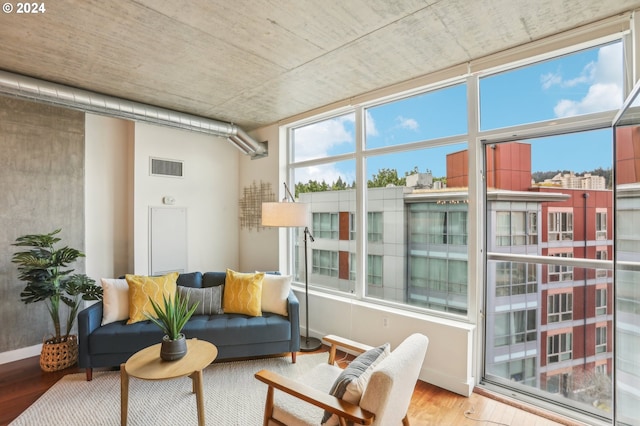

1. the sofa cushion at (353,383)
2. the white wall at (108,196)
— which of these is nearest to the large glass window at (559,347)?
the sofa cushion at (353,383)

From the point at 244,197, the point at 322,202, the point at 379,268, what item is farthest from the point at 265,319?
the point at 244,197

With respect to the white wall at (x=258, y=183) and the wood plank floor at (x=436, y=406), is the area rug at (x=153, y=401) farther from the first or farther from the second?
the white wall at (x=258, y=183)

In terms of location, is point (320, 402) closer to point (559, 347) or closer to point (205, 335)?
point (205, 335)

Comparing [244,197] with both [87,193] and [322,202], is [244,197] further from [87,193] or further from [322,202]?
[87,193]

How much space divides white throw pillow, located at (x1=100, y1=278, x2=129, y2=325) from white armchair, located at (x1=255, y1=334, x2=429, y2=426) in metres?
2.14

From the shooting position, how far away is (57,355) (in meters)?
3.27

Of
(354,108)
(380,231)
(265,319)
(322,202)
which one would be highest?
(354,108)

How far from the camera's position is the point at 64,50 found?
275cm

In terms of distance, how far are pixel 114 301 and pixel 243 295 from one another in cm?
129

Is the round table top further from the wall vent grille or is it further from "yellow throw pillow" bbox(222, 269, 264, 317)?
the wall vent grille

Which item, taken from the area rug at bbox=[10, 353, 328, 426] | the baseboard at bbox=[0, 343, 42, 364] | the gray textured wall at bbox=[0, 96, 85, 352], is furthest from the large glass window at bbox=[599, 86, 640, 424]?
the baseboard at bbox=[0, 343, 42, 364]

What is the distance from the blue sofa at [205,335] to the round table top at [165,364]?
21.2 inches

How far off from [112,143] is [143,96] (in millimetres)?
1016

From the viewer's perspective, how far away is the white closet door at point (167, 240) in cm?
449
